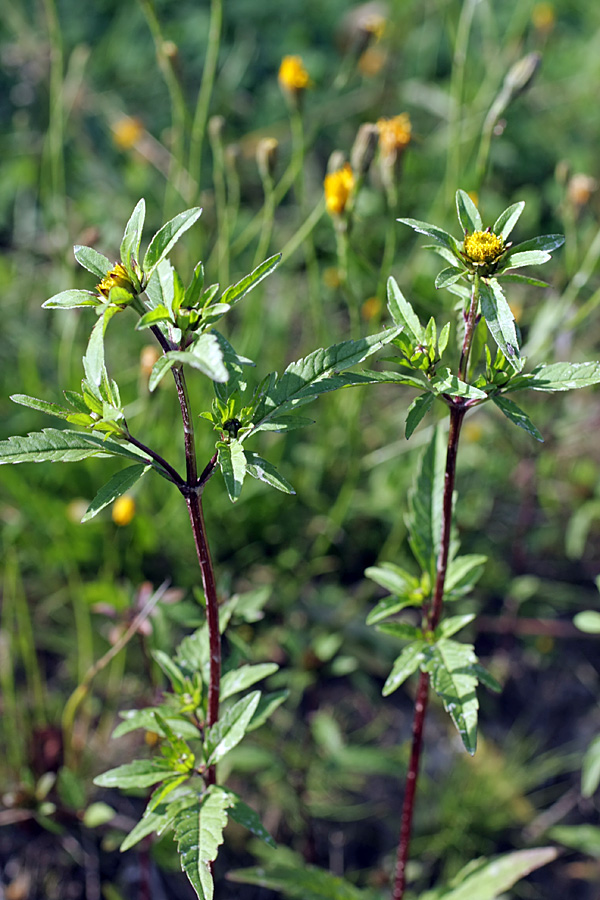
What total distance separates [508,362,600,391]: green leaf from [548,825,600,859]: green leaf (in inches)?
42.3

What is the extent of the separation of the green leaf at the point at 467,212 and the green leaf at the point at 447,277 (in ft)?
0.22

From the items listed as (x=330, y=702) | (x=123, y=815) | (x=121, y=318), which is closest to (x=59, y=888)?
(x=123, y=815)

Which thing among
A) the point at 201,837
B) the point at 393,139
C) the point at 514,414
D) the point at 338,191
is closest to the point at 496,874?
the point at 201,837

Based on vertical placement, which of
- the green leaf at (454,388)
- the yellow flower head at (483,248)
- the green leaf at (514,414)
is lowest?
the green leaf at (514,414)

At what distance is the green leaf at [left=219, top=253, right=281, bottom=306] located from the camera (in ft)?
2.64

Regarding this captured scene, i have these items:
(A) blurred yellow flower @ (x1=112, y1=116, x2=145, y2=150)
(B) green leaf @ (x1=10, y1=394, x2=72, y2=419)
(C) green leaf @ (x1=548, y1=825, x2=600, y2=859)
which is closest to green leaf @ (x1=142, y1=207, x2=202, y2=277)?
(B) green leaf @ (x1=10, y1=394, x2=72, y2=419)

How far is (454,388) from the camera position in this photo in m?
0.84

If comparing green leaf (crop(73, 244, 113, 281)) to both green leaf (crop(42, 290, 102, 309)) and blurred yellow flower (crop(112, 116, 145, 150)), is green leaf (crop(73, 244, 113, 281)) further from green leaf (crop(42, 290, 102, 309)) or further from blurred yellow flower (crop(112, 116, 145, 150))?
blurred yellow flower (crop(112, 116, 145, 150))

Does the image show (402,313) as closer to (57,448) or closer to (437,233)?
(437,233)

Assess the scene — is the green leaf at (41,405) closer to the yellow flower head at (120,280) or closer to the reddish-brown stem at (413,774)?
the yellow flower head at (120,280)

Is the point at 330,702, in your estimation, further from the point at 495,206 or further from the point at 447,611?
the point at 495,206

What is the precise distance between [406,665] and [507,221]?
22.2 inches

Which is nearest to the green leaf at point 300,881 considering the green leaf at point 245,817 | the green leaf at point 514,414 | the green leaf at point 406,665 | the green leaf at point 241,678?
the green leaf at point 245,817

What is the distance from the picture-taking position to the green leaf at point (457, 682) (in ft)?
3.03
